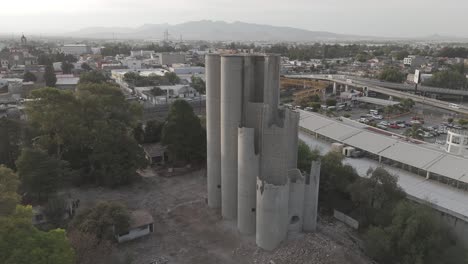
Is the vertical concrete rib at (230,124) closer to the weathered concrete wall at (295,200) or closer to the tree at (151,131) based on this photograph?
Answer: the weathered concrete wall at (295,200)

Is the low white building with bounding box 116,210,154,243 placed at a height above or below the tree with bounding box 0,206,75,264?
below

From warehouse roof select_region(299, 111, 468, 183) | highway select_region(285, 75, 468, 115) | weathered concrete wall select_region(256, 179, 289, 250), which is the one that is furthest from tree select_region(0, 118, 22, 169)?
highway select_region(285, 75, 468, 115)

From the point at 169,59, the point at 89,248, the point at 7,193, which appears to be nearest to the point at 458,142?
the point at 89,248

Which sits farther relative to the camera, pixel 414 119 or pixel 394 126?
pixel 414 119

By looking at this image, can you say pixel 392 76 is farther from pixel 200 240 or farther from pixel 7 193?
pixel 7 193

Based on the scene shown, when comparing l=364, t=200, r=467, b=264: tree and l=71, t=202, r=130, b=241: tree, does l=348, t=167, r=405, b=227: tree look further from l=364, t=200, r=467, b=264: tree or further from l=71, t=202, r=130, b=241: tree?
l=71, t=202, r=130, b=241: tree

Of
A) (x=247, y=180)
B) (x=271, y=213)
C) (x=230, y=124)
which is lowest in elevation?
(x=271, y=213)
